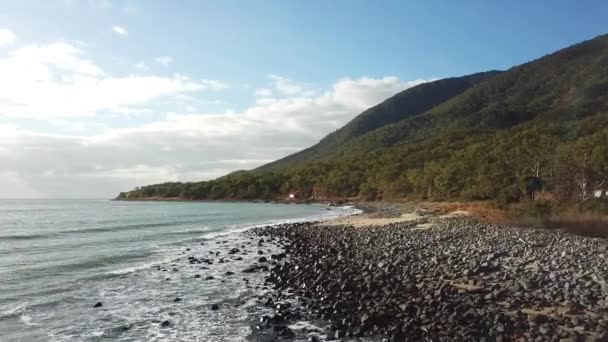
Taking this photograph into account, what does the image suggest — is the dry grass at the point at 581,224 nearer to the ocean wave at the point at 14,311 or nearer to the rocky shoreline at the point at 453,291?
the rocky shoreline at the point at 453,291

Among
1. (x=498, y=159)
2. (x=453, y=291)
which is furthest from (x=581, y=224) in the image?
(x=498, y=159)

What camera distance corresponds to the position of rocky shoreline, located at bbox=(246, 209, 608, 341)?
1190 centimetres

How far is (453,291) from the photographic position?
49.7 ft

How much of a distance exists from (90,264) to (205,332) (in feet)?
53.8

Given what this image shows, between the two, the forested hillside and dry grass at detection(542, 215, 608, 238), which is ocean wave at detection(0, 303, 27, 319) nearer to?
dry grass at detection(542, 215, 608, 238)

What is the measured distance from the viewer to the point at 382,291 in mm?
16438

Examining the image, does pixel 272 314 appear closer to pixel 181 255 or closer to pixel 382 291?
pixel 382 291

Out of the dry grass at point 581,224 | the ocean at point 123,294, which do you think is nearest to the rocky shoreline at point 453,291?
the ocean at point 123,294

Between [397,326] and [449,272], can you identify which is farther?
[449,272]

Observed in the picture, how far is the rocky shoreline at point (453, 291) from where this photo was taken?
11898mm

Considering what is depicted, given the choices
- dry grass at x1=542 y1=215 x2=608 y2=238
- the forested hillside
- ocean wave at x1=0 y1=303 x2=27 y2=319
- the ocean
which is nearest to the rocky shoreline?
the ocean

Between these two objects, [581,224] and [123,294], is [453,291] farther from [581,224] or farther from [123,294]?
[581,224]

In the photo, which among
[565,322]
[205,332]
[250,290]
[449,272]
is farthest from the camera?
[250,290]

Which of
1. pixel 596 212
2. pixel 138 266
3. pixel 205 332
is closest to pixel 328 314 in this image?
pixel 205 332
